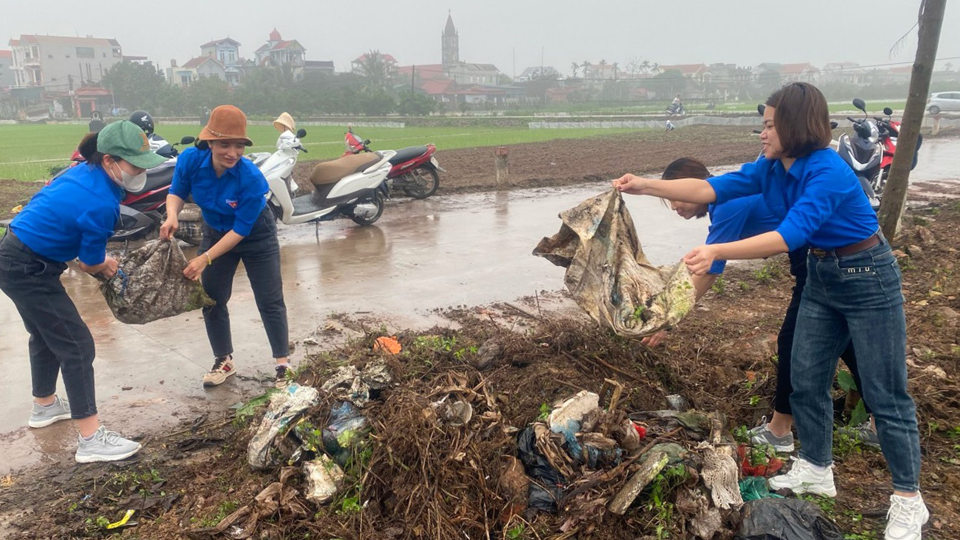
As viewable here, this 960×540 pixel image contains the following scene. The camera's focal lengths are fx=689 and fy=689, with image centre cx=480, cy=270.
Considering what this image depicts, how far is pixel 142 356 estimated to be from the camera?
5.02 metres

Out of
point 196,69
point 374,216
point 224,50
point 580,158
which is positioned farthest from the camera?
point 224,50

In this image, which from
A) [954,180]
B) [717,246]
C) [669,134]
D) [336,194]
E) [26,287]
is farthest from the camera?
[669,134]

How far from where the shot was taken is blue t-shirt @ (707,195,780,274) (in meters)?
3.46

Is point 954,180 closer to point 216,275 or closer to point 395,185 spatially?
point 395,185

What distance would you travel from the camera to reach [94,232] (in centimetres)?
346

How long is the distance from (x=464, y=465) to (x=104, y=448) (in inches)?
79.5

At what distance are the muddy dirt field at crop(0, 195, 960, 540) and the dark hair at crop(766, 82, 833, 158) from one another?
1.36 metres

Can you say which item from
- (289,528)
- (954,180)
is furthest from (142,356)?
(954,180)

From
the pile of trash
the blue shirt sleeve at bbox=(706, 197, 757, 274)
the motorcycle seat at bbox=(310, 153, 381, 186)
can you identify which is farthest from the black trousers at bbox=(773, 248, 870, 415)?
the motorcycle seat at bbox=(310, 153, 381, 186)

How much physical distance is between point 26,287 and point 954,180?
50.2 feet

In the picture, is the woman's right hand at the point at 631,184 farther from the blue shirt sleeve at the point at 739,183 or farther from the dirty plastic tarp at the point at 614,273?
the blue shirt sleeve at the point at 739,183

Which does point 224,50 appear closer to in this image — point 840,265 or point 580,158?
point 580,158

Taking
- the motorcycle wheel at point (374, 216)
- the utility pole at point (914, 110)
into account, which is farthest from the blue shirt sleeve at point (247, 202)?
the utility pole at point (914, 110)

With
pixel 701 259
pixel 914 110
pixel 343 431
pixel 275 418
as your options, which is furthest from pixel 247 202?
pixel 914 110
